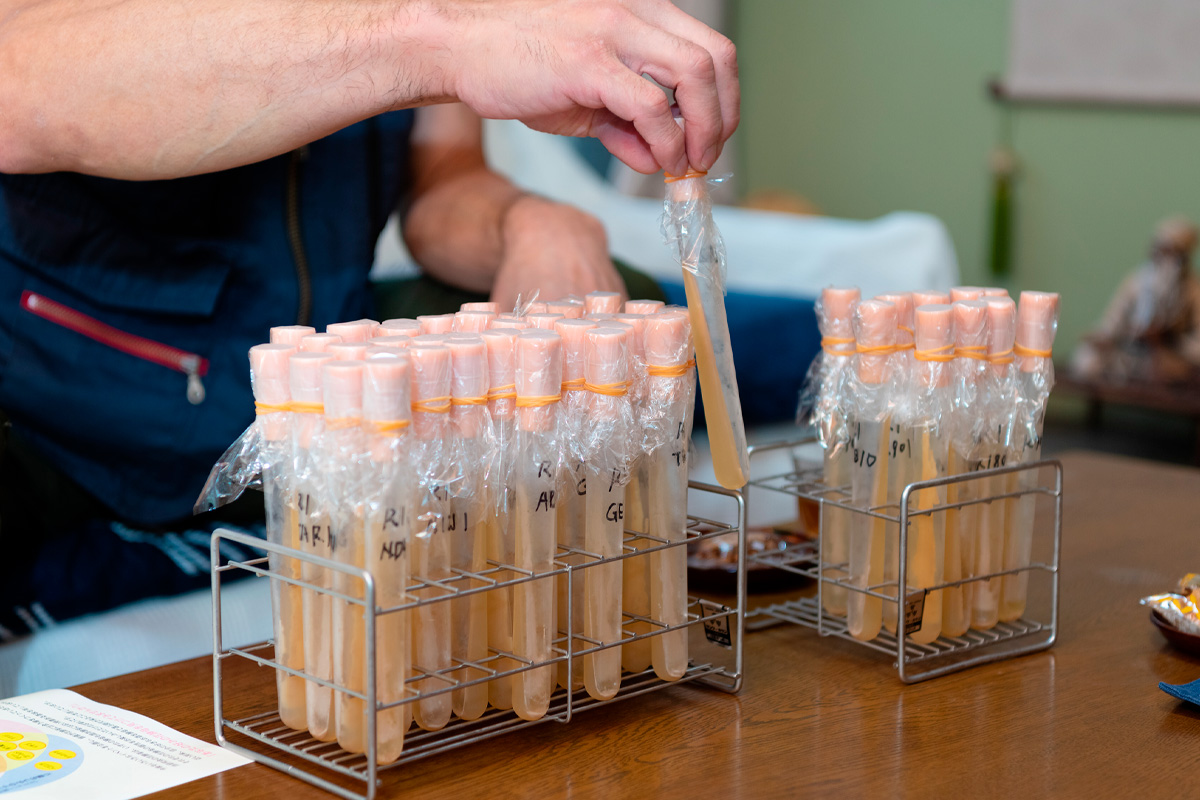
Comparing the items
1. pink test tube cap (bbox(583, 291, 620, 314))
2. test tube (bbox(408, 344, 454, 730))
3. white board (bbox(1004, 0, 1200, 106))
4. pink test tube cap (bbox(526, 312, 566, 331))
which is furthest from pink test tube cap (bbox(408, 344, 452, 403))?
white board (bbox(1004, 0, 1200, 106))

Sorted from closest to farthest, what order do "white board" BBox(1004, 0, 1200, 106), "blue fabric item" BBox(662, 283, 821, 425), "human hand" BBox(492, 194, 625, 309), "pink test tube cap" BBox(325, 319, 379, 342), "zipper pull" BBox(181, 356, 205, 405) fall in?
"pink test tube cap" BBox(325, 319, 379, 342) → "human hand" BBox(492, 194, 625, 309) → "zipper pull" BBox(181, 356, 205, 405) → "blue fabric item" BBox(662, 283, 821, 425) → "white board" BBox(1004, 0, 1200, 106)

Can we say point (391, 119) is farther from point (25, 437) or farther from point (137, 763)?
point (137, 763)

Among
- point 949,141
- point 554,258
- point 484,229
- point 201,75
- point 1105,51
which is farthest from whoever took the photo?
point 949,141

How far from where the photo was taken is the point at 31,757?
2.34ft

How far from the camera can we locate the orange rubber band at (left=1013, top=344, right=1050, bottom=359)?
0.88 metres

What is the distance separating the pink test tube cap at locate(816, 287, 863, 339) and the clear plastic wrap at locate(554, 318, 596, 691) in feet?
0.70

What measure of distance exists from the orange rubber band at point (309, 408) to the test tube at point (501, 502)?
10 cm

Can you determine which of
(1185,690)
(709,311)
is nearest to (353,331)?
(709,311)

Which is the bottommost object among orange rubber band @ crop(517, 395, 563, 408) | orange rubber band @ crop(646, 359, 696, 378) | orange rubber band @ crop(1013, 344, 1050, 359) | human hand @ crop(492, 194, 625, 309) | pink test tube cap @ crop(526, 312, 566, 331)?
orange rubber band @ crop(517, 395, 563, 408)

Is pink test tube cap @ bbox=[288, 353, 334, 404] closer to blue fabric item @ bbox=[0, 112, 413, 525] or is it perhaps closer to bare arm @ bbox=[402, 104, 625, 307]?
bare arm @ bbox=[402, 104, 625, 307]

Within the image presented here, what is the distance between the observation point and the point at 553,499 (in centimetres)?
73

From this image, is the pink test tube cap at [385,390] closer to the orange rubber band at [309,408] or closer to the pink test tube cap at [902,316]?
the orange rubber band at [309,408]

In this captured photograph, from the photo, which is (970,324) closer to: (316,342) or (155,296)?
(316,342)

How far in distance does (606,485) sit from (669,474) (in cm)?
5
